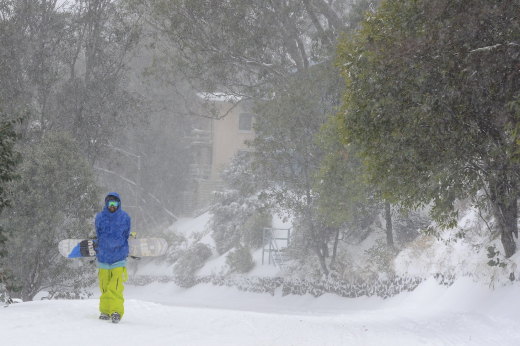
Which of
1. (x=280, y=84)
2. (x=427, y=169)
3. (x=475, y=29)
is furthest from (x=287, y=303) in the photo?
(x=475, y=29)

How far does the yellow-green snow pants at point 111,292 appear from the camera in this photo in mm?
11344

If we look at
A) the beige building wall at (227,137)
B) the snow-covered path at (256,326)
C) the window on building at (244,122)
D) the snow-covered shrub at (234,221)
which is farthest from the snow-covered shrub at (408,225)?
the window on building at (244,122)

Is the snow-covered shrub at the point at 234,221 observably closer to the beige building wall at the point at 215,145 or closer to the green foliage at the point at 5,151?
the beige building wall at the point at 215,145

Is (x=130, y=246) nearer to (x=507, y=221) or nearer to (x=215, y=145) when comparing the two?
(x=507, y=221)

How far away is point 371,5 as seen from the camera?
29.4m

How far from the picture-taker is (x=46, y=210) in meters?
21.4

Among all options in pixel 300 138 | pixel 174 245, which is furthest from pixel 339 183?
pixel 174 245

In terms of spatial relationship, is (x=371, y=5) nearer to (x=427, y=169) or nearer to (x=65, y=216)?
(x=65, y=216)

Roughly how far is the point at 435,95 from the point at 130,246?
5176mm

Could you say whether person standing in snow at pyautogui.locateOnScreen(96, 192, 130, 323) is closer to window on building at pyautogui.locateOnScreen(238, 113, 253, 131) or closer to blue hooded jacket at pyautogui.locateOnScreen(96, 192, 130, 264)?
blue hooded jacket at pyautogui.locateOnScreen(96, 192, 130, 264)

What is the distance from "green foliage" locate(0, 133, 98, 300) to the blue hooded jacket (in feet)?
32.4

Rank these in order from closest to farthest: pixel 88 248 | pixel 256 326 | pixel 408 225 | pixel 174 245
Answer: pixel 88 248, pixel 256 326, pixel 408 225, pixel 174 245

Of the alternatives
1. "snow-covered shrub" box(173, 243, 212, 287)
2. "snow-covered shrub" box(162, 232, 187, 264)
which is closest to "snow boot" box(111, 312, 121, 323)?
"snow-covered shrub" box(173, 243, 212, 287)

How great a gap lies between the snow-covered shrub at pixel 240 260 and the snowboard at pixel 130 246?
82.4ft
